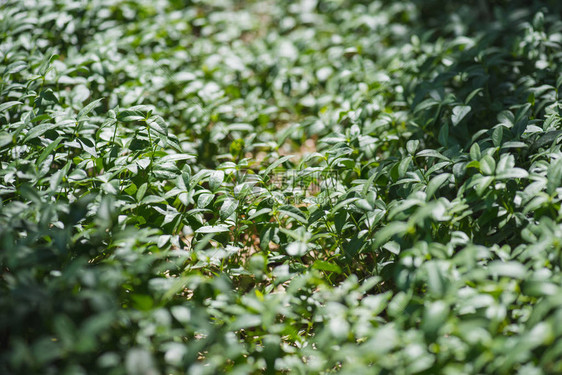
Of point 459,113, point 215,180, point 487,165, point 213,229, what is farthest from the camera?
point 459,113

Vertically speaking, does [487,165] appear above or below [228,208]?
above

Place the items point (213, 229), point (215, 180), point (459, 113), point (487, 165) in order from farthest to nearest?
1. point (459, 113)
2. point (215, 180)
3. point (213, 229)
4. point (487, 165)

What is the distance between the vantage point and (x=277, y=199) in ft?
5.50

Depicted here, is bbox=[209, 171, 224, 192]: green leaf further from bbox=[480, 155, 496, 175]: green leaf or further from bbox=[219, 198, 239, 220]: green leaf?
bbox=[480, 155, 496, 175]: green leaf

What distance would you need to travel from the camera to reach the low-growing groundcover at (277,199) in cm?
112

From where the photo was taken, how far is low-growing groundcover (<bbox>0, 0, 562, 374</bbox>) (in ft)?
3.68

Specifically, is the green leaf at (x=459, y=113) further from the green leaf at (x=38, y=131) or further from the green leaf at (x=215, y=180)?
Result: the green leaf at (x=38, y=131)

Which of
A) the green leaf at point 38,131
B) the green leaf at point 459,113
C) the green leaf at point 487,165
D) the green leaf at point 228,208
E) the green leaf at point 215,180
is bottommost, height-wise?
the green leaf at point 228,208

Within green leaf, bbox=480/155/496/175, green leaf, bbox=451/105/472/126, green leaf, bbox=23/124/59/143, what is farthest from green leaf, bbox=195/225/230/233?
green leaf, bbox=451/105/472/126

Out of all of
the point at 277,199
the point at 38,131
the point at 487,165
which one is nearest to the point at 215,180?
the point at 277,199

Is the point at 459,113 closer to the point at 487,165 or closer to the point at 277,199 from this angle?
the point at 487,165

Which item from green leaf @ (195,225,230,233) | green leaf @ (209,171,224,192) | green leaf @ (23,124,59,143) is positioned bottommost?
green leaf @ (195,225,230,233)

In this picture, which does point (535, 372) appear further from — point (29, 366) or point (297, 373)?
point (29, 366)

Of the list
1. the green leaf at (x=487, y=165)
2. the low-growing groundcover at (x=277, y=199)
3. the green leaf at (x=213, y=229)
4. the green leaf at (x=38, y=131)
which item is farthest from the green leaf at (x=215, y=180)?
the green leaf at (x=487, y=165)
